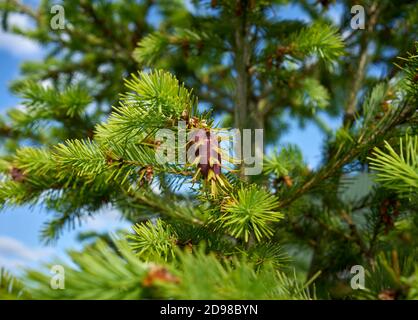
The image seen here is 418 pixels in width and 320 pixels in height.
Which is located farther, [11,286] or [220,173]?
[220,173]

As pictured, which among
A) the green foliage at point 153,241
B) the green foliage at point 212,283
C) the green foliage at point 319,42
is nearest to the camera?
the green foliage at point 212,283

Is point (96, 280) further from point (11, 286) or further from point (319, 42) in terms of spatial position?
point (319, 42)

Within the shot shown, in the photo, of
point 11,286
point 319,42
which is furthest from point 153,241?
point 319,42

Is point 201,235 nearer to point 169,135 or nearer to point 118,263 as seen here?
point 169,135

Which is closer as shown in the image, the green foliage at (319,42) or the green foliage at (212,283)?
the green foliage at (212,283)

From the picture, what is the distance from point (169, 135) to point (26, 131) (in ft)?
2.88

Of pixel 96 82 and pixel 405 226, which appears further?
pixel 96 82

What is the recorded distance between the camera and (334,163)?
3.79 ft

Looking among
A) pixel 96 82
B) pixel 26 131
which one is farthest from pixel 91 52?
pixel 26 131

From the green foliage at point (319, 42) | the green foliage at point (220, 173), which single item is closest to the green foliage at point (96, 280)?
the green foliage at point (220, 173)

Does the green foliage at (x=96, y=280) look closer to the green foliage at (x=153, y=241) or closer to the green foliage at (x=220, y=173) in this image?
the green foliage at (x=220, y=173)

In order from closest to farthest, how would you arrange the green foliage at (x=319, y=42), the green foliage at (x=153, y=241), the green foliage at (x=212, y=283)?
the green foliage at (x=212, y=283)
the green foliage at (x=153, y=241)
the green foliage at (x=319, y=42)

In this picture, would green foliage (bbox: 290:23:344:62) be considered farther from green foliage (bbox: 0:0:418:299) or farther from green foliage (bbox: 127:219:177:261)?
green foliage (bbox: 127:219:177:261)

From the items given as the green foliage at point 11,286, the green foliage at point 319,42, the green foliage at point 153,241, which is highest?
the green foliage at point 319,42
